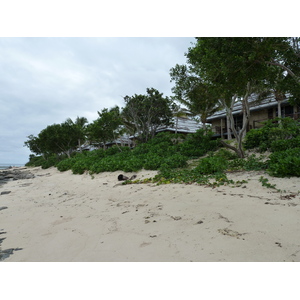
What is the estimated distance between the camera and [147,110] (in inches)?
840

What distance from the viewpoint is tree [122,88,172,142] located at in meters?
20.7

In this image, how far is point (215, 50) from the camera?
5660mm

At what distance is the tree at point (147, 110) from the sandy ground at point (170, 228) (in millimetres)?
16741

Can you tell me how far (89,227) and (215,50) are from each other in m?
5.68

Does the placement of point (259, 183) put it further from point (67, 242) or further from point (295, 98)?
point (67, 242)

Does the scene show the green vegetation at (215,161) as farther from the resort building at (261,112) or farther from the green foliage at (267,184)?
the resort building at (261,112)

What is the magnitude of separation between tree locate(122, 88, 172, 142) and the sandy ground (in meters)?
16.7

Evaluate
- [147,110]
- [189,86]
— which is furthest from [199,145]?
[147,110]

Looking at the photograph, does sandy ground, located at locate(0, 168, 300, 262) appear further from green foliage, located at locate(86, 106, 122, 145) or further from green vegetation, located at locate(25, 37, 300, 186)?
green foliage, located at locate(86, 106, 122, 145)

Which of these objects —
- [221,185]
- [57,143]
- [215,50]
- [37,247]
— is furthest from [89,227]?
[57,143]

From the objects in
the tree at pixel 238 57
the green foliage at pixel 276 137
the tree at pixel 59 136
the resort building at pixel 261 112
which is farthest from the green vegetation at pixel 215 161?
the tree at pixel 59 136

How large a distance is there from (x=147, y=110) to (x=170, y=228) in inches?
756

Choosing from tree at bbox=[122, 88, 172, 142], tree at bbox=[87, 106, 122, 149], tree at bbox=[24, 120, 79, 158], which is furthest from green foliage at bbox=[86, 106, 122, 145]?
tree at bbox=[24, 120, 79, 158]

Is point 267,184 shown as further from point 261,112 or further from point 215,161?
point 261,112
